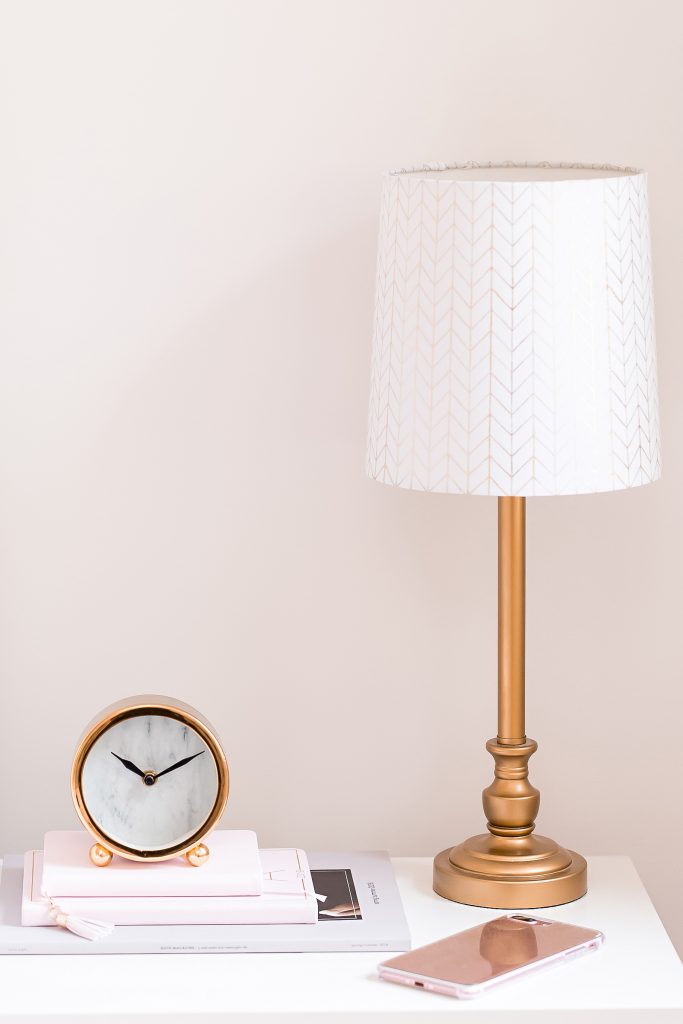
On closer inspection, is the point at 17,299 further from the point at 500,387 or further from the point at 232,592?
the point at 500,387

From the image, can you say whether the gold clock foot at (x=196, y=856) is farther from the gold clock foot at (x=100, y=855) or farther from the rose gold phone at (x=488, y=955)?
the rose gold phone at (x=488, y=955)

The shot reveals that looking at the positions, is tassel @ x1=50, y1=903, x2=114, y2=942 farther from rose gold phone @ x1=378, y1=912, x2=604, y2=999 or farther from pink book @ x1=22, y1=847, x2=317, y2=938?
rose gold phone @ x1=378, y1=912, x2=604, y2=999

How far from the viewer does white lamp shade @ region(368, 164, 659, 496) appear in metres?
1.12

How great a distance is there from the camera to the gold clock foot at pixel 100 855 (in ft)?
4.03

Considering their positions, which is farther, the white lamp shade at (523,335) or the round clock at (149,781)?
the round clock at (149,781)

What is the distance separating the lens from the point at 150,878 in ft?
3.98

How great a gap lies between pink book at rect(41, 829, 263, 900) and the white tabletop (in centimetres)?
7

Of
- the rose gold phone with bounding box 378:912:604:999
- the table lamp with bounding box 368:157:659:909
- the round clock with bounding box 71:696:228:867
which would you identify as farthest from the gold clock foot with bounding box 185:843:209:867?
the table lamp with bounding box 368:157:659:909

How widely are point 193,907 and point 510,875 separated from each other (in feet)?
0.98

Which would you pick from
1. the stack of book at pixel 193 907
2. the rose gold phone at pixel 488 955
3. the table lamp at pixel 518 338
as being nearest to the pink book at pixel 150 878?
the stack of book at pixel 193 907

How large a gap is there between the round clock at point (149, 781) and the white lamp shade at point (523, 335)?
333 mm

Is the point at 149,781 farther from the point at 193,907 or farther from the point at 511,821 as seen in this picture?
the point at 511,821

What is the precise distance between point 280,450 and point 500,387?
38cm

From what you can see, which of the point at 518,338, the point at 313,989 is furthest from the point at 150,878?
the point at 518,338
